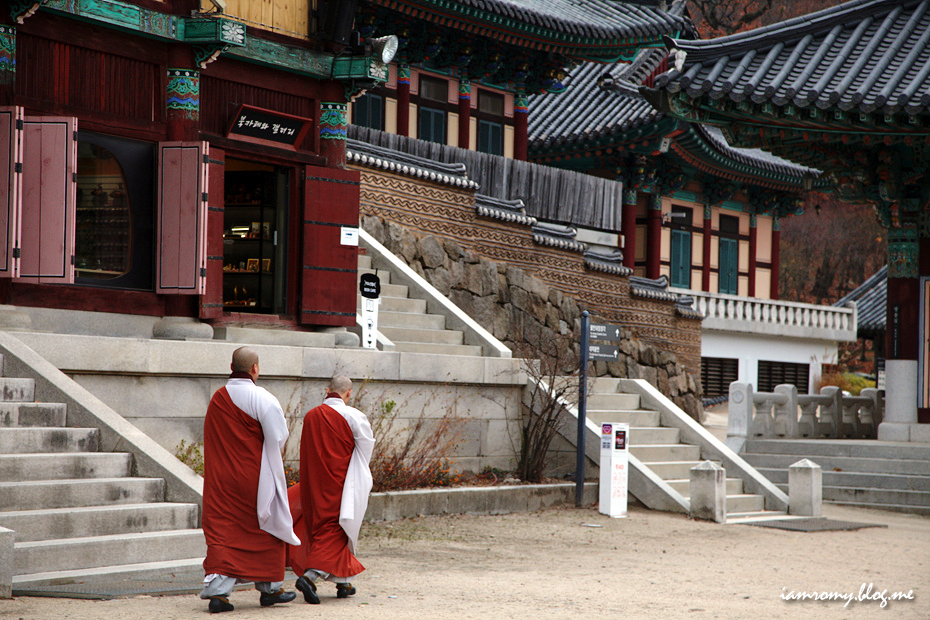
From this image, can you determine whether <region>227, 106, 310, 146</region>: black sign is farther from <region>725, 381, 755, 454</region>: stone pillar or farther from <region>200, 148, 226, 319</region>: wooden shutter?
<region>725, 381, 755, 454</region>: stone pillar

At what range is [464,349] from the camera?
15.3 metres

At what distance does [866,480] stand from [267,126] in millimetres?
9670

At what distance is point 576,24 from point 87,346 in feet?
51.6

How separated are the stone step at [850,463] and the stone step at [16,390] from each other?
10.8 m

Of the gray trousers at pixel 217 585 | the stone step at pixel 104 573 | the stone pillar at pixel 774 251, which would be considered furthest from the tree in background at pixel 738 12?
the gray trousers at pixel 217 585

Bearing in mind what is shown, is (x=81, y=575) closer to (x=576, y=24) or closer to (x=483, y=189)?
(x=483, y=189)

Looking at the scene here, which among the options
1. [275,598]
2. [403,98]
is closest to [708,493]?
[275,598]

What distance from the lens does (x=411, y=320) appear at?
15.7 m

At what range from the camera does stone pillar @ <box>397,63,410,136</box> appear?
23.1 m

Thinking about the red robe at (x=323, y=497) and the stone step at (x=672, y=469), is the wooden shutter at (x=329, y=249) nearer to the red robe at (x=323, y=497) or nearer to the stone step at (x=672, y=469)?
the stone step at (x=672, y=469)

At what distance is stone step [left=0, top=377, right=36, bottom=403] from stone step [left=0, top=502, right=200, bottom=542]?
4.39 ft

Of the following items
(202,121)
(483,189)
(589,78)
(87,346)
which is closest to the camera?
(87,346)

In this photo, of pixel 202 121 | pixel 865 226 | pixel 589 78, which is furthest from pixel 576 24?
pixel 865 226

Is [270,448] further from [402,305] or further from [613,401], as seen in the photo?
[613,401]
